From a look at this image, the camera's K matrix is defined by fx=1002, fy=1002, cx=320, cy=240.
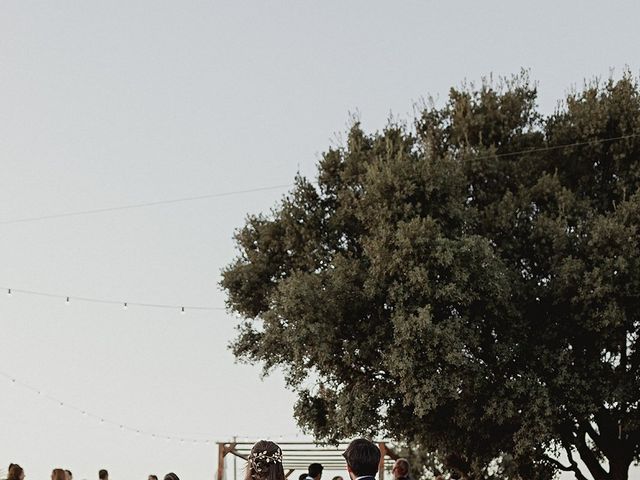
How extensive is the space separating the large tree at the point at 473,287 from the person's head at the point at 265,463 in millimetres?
15671

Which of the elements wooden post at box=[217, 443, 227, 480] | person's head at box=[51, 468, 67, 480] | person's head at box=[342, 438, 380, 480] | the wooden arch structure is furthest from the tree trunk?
person's head at box=[342, 438, 380, 480]

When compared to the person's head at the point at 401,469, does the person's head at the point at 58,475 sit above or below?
above

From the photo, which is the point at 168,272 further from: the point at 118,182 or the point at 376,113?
the point at 376,113

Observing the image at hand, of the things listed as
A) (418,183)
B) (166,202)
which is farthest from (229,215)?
(418,183)

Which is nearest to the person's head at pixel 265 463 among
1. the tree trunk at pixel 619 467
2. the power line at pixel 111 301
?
the tree trunk at pixel 619 467

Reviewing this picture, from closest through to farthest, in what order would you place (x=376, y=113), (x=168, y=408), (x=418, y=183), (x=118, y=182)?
(x=418, y=183)
(x=376, y=113)
(x=118, y=182)
(x=168, y=408)

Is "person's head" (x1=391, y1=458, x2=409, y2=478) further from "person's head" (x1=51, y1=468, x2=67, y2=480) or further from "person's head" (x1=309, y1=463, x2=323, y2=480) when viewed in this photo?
"person's head" (x1=51, y1=468, x2=67, y2=480)

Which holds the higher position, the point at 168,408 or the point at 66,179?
the point at 66,179

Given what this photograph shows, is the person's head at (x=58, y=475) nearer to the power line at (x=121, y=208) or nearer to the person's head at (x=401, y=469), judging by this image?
the person's head at (x=401, y=469)

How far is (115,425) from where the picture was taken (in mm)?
31562

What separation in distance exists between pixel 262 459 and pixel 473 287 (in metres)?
16.7

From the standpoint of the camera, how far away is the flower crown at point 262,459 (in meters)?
5.65

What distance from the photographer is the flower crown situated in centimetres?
565

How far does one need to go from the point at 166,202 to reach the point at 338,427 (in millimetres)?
8594
